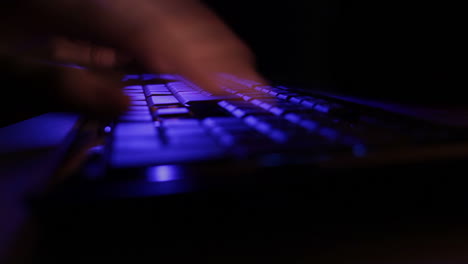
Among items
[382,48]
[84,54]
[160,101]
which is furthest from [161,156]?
[84,54]

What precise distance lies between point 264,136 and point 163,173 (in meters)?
0.10

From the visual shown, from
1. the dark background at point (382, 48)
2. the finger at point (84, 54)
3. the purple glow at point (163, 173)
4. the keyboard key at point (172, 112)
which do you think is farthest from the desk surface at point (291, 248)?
the finger at point (84, 54)

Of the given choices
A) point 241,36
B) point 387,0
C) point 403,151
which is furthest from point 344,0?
point 403,151

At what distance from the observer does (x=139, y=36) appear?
1085 mm

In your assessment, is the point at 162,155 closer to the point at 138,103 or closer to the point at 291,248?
the point at 291,248

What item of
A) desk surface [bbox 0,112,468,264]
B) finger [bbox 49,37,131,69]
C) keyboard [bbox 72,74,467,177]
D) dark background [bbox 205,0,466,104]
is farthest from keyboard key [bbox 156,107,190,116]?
finger [bbox 49,37,131,69]

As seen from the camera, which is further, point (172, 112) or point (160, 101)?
point (160, 101)

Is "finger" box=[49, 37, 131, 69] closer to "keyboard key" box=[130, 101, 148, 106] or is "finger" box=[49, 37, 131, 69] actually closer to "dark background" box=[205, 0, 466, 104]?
"keyboard key" box=[130, 101, 148, 106]

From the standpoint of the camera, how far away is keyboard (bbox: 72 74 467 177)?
8.9 inches

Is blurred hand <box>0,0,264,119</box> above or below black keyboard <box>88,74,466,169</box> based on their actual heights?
above

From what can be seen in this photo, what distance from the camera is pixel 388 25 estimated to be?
1.79ft

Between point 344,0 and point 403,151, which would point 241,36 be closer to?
point 344,0

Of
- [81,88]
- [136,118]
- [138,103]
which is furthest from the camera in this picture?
[81,88]

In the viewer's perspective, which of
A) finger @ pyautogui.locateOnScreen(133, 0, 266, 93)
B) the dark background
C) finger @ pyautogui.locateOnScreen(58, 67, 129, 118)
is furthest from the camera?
finger @ pyautogui.locateOnScreen(133, 0, 266, 93)
